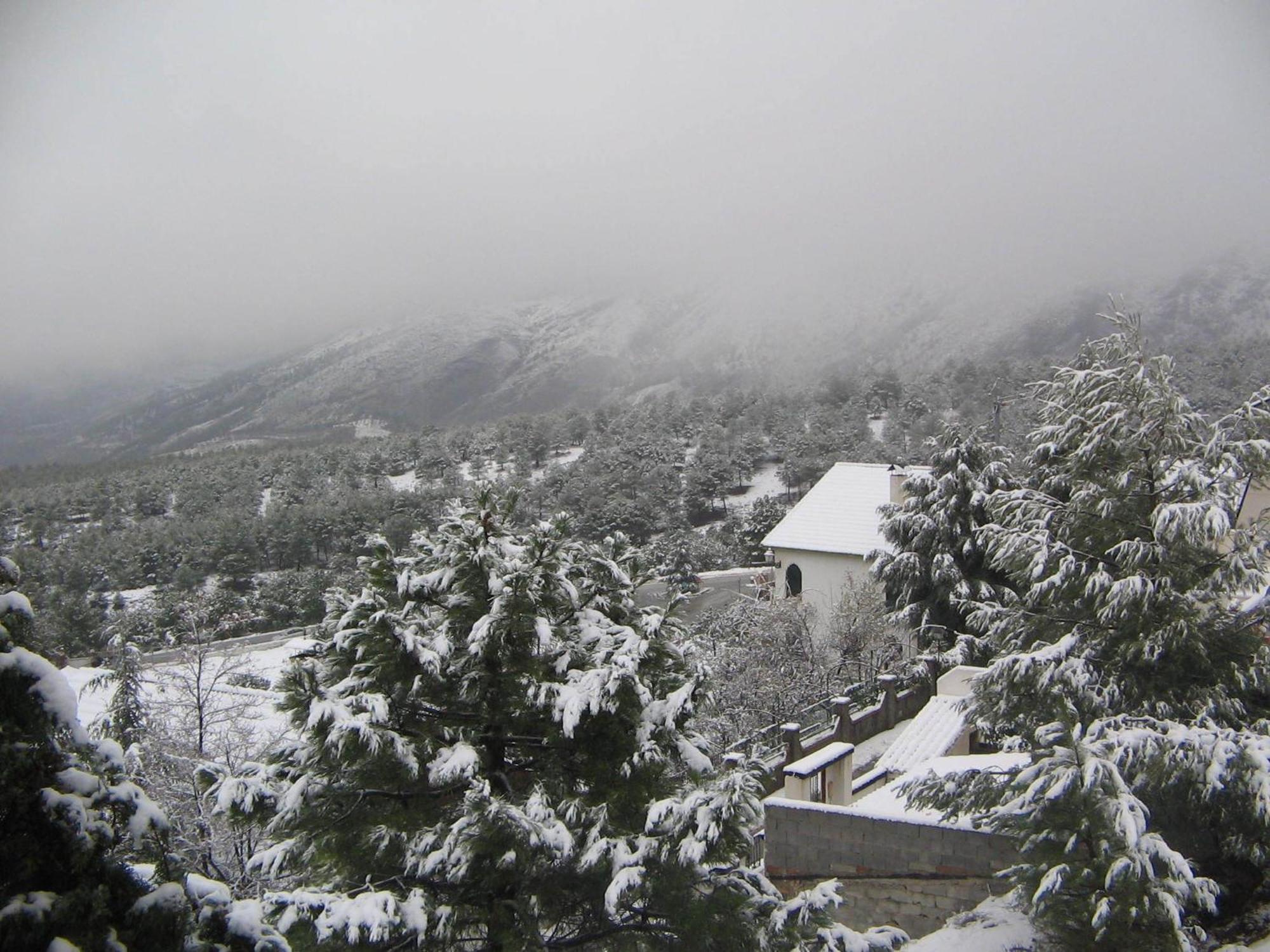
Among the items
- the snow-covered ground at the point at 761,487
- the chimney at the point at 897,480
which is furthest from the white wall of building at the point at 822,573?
the snow-covered ground at the point at 761,487

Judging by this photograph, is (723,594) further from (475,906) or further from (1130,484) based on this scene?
(475,906)

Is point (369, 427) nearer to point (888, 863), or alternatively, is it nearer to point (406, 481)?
point (406, 481)

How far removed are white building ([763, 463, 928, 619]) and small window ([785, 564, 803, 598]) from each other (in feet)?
0.08

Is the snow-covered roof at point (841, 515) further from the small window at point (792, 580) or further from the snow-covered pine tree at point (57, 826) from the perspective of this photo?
the snow-covered pine tree at point (57, 826)

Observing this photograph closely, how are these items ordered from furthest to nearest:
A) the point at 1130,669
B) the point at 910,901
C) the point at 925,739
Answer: the point at 925,739
the point at 910,901
the point at 1130,669

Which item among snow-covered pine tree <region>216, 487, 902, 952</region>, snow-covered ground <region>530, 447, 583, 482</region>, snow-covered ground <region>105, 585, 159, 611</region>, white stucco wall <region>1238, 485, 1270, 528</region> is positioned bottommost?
snow-covered ground <region>105, 585, 159, 611</region>

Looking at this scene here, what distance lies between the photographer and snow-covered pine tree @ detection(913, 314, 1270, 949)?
5.62 meters

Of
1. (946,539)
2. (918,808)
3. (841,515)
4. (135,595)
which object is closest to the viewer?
(918,808)

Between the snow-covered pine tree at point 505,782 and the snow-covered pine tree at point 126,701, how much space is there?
1147 cm

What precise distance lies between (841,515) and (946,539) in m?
9.16

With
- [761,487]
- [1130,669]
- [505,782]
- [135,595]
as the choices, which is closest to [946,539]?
[1130,669]

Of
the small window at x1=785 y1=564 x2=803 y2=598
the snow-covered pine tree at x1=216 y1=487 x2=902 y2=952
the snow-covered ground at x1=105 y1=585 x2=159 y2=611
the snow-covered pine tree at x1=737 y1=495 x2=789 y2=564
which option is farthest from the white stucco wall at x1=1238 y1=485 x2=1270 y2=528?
the snow-covered ground at x1=105 y1=585 x2=159 y2=611

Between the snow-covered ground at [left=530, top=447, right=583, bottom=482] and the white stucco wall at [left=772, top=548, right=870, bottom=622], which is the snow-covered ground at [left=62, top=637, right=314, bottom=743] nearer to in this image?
the white stucco wall at [left=772, top=548, right=870, bottom=622]

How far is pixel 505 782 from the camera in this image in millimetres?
5875
